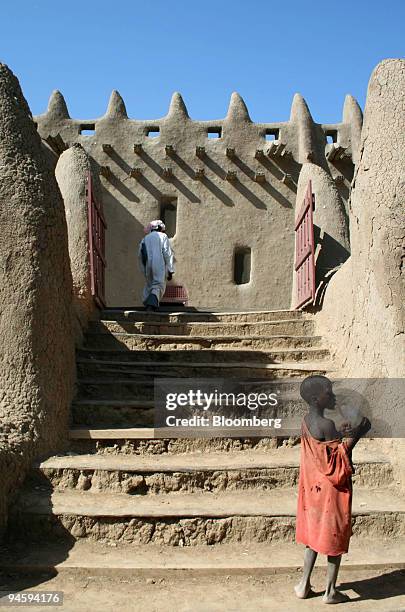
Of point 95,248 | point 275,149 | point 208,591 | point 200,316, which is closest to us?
point 208,591

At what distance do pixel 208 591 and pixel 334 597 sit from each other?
691mm

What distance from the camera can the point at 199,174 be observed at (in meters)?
14.2

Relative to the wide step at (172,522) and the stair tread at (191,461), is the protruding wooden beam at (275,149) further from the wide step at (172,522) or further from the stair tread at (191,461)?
the wide step at (172,522)

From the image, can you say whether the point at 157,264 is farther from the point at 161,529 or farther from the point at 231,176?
the point at 161,529

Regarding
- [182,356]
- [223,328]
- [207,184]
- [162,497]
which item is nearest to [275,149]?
[207,184]

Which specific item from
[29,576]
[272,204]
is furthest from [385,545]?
[272,204]

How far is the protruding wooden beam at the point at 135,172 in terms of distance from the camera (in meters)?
14.2

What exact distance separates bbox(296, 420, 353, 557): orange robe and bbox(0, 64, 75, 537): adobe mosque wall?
1.98 metres

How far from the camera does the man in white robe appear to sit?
9.20m

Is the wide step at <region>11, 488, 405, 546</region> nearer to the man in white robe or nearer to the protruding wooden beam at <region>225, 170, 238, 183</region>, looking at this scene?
the man in white robe

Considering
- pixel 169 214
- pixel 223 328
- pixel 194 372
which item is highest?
pixel 169 214

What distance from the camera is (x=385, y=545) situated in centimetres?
399

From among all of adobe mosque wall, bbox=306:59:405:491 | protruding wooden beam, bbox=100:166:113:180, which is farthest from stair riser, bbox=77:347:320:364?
protruding wooden beam, bbox=100:166:113:180

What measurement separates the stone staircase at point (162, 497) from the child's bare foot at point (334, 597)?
1.28 ft
